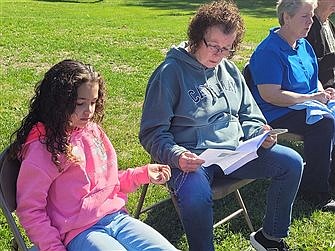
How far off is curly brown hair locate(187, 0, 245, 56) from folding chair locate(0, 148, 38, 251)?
4.45ft

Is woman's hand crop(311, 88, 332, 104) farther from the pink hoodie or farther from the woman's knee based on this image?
the pink hoodie

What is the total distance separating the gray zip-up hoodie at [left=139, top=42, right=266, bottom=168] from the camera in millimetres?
3625

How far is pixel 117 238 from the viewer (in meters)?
2.99

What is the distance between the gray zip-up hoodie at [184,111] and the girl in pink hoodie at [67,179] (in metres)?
0.56

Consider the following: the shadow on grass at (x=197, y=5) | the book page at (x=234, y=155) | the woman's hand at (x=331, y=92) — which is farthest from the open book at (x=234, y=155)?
the shadow on grass at (x=197, y=5)

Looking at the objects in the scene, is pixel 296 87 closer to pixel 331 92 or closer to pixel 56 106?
pixel 331 92

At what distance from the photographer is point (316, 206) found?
15.6ft

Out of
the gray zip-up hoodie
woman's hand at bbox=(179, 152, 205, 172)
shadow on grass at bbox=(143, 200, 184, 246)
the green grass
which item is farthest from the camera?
the green grass

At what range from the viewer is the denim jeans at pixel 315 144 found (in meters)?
4.64

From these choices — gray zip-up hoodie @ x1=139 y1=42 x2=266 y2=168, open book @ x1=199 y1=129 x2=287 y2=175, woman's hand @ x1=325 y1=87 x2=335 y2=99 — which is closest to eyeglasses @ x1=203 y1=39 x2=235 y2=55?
gray zip-up hoodie @ x1=139 y1=42 x2=266 y2=168

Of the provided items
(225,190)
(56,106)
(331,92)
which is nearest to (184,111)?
(225,190)

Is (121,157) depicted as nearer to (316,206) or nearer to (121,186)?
(316,206)

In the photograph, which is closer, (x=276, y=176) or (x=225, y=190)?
(x=225, y=190)

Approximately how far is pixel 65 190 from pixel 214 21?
4.52 feet
